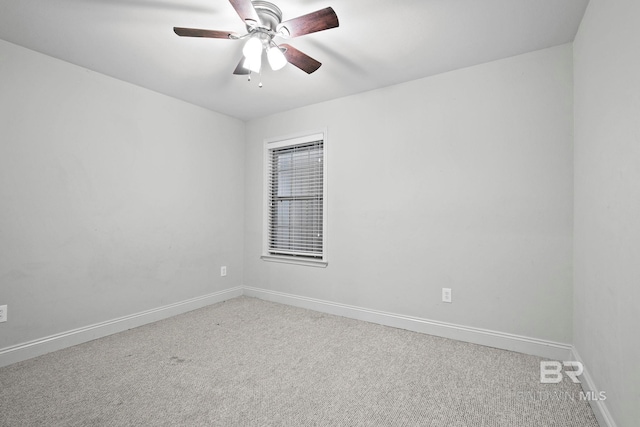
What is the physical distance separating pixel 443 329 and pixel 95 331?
314cm

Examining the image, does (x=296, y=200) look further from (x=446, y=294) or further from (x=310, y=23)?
(x=310, y=23)

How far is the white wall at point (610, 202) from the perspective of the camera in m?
1.24

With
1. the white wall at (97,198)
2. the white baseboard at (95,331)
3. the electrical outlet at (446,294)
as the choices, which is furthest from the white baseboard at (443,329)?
the white wall at (97,198)

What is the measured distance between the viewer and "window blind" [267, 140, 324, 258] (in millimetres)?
3533

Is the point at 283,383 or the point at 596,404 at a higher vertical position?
the point at 596,404

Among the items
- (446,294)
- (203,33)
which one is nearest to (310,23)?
(203,33)

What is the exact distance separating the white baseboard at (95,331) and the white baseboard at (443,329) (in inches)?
38.8

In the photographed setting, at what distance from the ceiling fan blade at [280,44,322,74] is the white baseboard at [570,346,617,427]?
2573 mm

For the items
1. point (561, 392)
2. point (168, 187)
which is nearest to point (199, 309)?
point (168, 187)

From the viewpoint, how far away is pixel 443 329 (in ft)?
8.78

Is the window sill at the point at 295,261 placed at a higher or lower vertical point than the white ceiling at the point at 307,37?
lower
